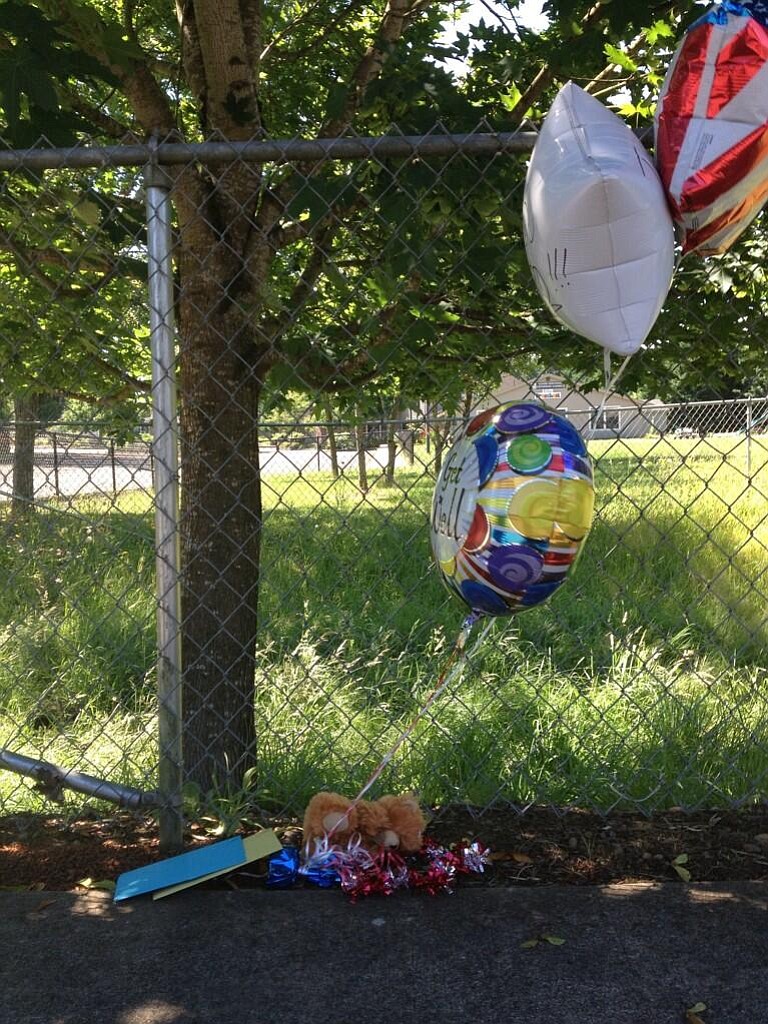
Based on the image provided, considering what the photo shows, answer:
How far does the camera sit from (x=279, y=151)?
2240 mm

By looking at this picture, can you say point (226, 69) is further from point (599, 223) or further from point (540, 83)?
point (599, 223)

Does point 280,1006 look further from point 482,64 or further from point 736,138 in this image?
point 482,64

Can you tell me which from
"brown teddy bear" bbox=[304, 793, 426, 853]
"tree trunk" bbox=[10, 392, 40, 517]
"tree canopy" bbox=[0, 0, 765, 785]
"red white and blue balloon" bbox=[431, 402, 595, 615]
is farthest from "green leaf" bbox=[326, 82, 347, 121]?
"tree trunk" bbox=[10, 392, 40, 517]

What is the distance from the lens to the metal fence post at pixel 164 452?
2271mm

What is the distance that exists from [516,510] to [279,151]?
3.75 feet

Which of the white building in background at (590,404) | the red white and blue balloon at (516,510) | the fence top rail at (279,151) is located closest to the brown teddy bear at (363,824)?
the red white and blue balloon at (516,510)

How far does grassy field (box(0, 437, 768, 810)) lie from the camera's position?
3004 mm

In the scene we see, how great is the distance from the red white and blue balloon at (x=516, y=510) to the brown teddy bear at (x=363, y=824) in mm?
717

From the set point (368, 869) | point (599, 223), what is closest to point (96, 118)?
point (599, 223)

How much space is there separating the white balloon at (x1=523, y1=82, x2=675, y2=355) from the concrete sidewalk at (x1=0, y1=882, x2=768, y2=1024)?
54.1 inches

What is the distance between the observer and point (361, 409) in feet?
14.3

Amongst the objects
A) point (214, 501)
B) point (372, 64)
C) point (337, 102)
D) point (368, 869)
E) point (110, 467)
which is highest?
point (372, 64)

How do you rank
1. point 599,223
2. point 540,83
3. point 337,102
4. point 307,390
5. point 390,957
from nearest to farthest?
point 599,223
point 390,957
point 337,102
point 540,83
point 307,390

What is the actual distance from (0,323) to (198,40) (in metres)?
1.86
